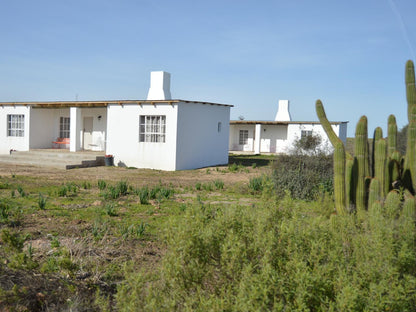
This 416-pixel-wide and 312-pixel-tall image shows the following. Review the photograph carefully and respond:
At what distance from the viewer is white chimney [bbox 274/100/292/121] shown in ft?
104

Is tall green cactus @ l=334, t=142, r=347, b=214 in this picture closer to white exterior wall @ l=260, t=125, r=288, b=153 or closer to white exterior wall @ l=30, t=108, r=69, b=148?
white exterior wall @ l=30, t=108, r=69, b=148

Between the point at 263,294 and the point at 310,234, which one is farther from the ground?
the point at 310,234

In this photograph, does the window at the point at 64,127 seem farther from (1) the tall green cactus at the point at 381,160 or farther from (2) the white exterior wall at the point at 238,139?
(1) the tall green cactus at the point at 381,160

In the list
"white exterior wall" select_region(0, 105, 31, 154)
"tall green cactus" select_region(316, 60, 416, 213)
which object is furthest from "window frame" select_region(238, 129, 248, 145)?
"tall green cactus" select_region(316, 60, 416, 213)

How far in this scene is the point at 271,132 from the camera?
1282 inches

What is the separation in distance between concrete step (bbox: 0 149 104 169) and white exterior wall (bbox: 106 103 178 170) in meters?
1.02

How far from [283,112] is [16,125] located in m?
19.6

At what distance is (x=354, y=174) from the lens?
619cm

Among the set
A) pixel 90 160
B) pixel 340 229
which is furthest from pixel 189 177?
pixel 340 229

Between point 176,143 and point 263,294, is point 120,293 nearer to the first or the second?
point 263,294

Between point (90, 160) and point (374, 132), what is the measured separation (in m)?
14.2

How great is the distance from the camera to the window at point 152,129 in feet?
59.5

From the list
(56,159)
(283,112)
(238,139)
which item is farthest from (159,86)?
(238,139)

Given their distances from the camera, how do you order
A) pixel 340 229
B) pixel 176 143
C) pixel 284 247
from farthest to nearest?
1. pixel 176 143
2. pixel 340 229
3. pixel 284 247
